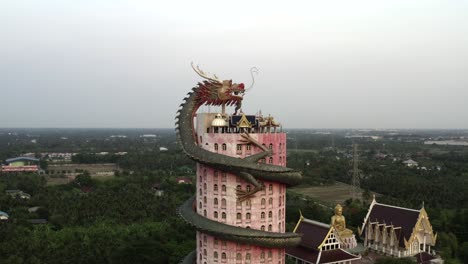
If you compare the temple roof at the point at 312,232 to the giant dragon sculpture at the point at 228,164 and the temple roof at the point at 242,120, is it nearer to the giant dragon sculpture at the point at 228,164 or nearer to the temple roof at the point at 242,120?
the giant dragon sculpture at the point at 228,164

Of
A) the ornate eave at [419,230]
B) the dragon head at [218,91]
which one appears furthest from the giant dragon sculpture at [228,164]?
the ornate eave at [419,230]

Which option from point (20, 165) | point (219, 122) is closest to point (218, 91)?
point (219, 122)

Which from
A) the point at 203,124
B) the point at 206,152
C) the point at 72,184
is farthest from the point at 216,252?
the point at 72,184

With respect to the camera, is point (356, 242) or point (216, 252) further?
point (356, 242)

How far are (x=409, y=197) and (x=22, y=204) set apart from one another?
273 feet

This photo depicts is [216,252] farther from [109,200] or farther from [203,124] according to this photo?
[109,200]

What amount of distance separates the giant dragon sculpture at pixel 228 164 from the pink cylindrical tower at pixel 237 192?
2.31ft

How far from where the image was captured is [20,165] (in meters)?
160

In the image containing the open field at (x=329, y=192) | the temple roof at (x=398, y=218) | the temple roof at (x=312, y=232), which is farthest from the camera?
the open field at (x=329, y=192)

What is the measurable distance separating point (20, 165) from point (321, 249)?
142 metres

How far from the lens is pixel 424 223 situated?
56844 mm

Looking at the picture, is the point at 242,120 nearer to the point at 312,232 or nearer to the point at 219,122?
the point at 219,122

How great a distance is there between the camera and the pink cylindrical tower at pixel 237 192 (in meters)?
35.8

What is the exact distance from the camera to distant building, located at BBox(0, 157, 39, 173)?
Answer: 477 ft
